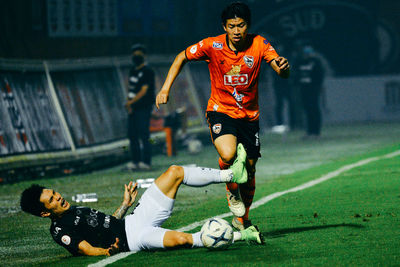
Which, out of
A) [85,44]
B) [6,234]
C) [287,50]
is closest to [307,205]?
[6,234]

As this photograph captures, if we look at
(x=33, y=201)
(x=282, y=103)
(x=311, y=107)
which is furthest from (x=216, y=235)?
(x=282, y=103)

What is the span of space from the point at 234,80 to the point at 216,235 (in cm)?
167

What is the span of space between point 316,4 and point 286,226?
23.8m

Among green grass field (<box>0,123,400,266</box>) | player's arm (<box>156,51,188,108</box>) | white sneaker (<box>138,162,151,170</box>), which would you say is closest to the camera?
green grass field (<box>0,123,400,266</box>)

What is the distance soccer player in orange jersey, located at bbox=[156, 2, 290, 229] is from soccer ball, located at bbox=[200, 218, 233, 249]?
0.78 meters

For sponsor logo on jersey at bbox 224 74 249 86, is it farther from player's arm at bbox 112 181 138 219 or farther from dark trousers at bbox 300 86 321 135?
dark trousers at bbox 300 86 321 135

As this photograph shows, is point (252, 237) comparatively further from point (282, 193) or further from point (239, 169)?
point (282, 193)

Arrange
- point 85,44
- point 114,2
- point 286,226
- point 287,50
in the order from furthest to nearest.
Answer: point 287,50 → point 114,2 → point 85,44 → point 286,226

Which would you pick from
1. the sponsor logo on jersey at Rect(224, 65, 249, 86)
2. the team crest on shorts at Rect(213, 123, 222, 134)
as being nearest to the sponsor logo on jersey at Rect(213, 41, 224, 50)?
the sponsor logo on jersey at Rect(224, 65, 249, 86)

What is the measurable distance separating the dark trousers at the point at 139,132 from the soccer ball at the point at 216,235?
30.2 feet

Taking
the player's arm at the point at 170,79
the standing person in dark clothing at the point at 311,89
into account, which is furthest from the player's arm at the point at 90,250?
the standing person in dark clothing at the point at 311,89

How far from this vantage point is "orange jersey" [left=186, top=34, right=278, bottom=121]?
817cm

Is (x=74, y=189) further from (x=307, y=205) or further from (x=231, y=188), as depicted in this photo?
(x=231, y=188)

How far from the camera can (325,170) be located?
48.5ft
